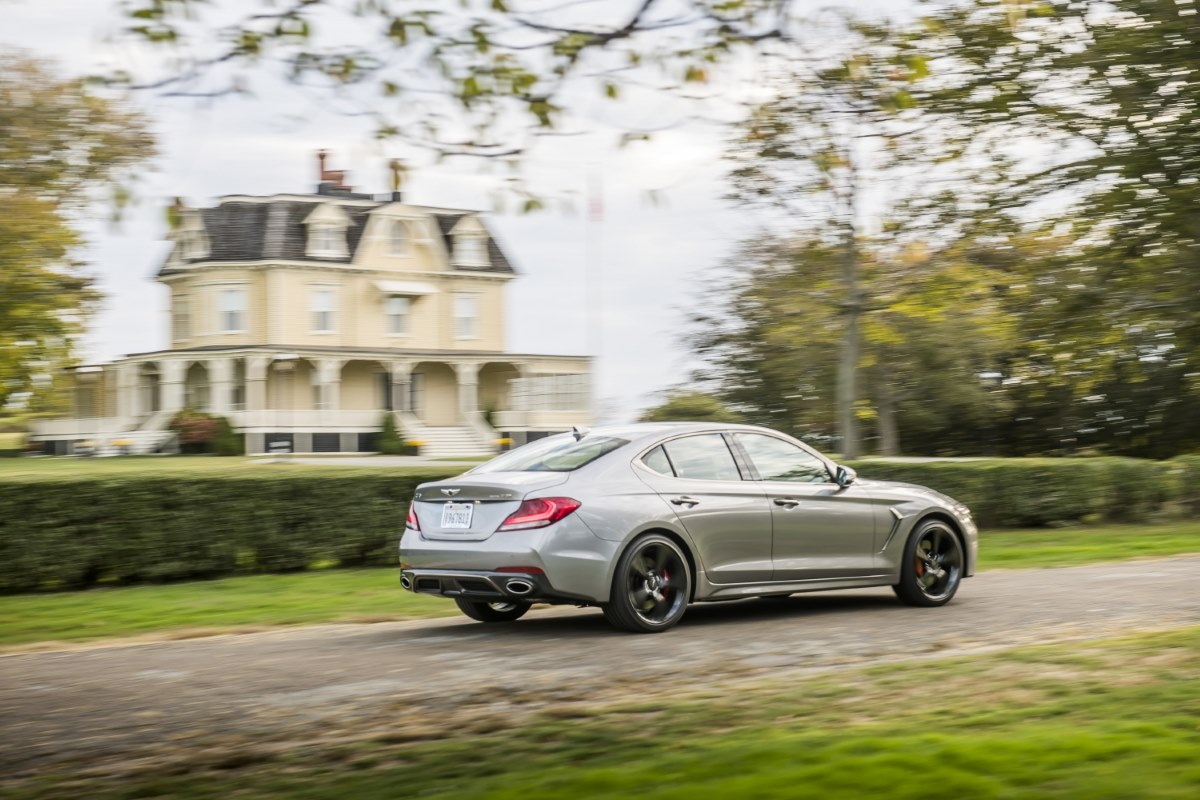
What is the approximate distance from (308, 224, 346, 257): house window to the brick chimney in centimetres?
358

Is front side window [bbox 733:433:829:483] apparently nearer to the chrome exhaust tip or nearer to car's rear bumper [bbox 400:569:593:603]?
car's rear bumper [bbox 400:569:593:603]

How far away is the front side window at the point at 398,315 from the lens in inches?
2138

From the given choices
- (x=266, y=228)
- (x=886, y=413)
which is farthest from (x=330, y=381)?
(x=886, y=413)

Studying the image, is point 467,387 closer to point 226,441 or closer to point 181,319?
point 226,441

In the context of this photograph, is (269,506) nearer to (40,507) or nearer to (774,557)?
(40,507)

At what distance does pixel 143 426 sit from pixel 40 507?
133 ft

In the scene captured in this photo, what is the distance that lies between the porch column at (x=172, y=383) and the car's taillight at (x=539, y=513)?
4452cm

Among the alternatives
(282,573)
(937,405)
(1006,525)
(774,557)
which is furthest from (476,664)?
(937,405)

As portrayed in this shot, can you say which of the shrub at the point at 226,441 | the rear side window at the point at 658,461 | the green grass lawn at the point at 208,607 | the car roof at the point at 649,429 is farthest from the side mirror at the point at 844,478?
the shrub at the point at 226,441

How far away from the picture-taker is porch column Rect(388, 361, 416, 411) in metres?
53.9

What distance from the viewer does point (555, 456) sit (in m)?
11.1

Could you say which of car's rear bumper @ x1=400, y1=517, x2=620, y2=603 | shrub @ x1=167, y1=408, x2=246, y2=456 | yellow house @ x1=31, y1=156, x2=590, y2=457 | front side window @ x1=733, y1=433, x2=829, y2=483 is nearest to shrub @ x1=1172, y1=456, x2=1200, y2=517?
front side window @ x1=733, y1=433, x2=829, y2=483

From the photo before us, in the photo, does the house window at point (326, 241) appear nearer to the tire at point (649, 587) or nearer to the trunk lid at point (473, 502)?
the trunk lid at point (473, 502)

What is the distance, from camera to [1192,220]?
9.97m
